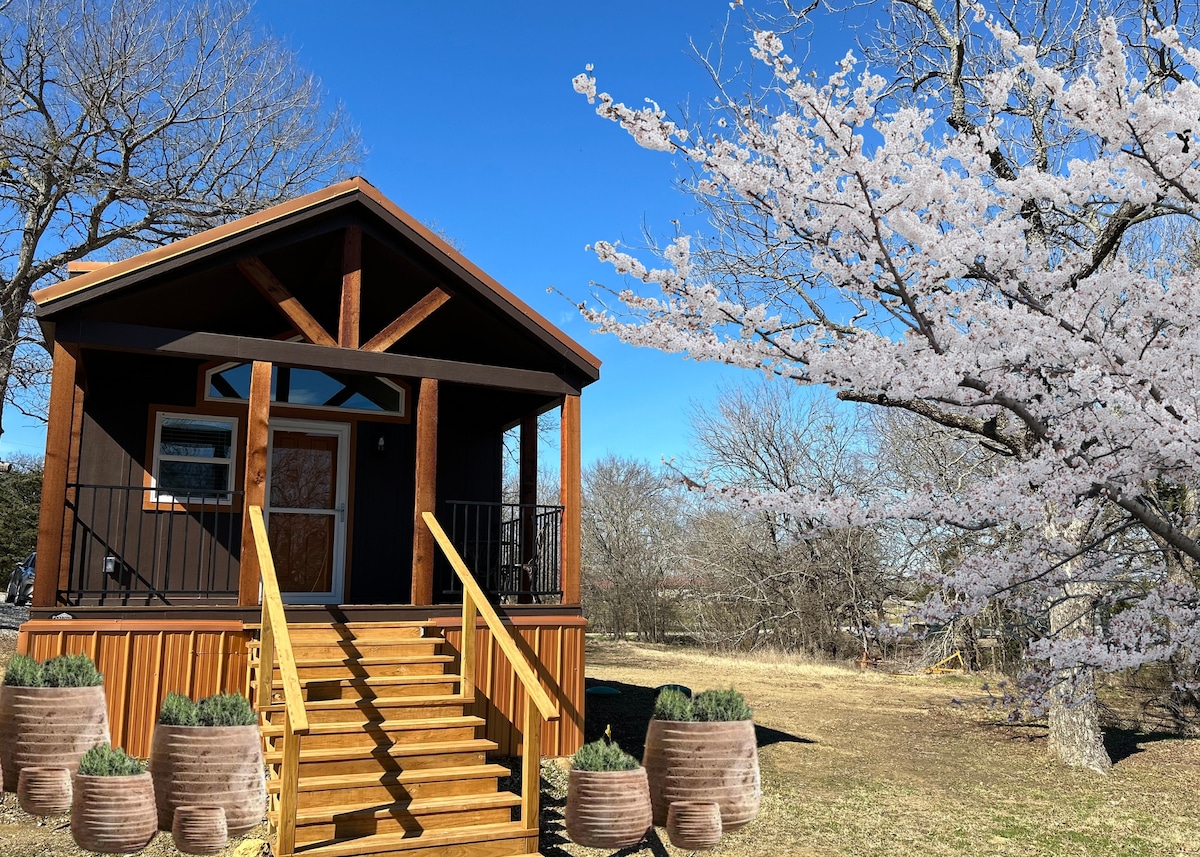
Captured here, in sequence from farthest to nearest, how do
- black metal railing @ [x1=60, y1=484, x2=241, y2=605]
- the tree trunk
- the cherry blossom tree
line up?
the tree trunk < black metal railing @ [x1=60, y1=484, x2=241, y2=605] < the cherry blossom tree

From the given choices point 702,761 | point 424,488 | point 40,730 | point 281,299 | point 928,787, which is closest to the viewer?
point 40,730

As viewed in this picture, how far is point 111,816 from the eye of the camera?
209 inches

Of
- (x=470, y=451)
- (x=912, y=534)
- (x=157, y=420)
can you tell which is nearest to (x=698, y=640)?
(x=912, y=534)

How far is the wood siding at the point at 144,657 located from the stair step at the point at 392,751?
1327 millimetres

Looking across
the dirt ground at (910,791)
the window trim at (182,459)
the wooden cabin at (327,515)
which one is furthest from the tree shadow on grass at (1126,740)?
the window trim at (182,459)

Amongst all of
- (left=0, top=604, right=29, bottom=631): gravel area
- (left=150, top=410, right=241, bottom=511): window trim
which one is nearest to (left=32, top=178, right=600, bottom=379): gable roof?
(left=150, top=410, right=241, bottom=511): window trim

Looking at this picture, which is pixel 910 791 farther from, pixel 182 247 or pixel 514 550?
pixel 182 247

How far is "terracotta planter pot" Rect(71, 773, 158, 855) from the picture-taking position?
17.4ft

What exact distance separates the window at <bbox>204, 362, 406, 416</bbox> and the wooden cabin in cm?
2

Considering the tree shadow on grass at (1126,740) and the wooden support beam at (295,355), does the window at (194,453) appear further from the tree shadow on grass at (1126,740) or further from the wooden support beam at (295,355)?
the tree shadow on grass at (1126,740)

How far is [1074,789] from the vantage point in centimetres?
870

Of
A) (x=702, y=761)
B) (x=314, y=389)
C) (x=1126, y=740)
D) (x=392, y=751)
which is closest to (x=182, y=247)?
(x=314, y=389)

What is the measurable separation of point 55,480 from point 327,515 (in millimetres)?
3220

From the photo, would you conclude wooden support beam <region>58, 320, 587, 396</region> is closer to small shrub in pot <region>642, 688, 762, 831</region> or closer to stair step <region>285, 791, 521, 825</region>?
small shrub in pot <region>642, 688, 762, 831</region>
